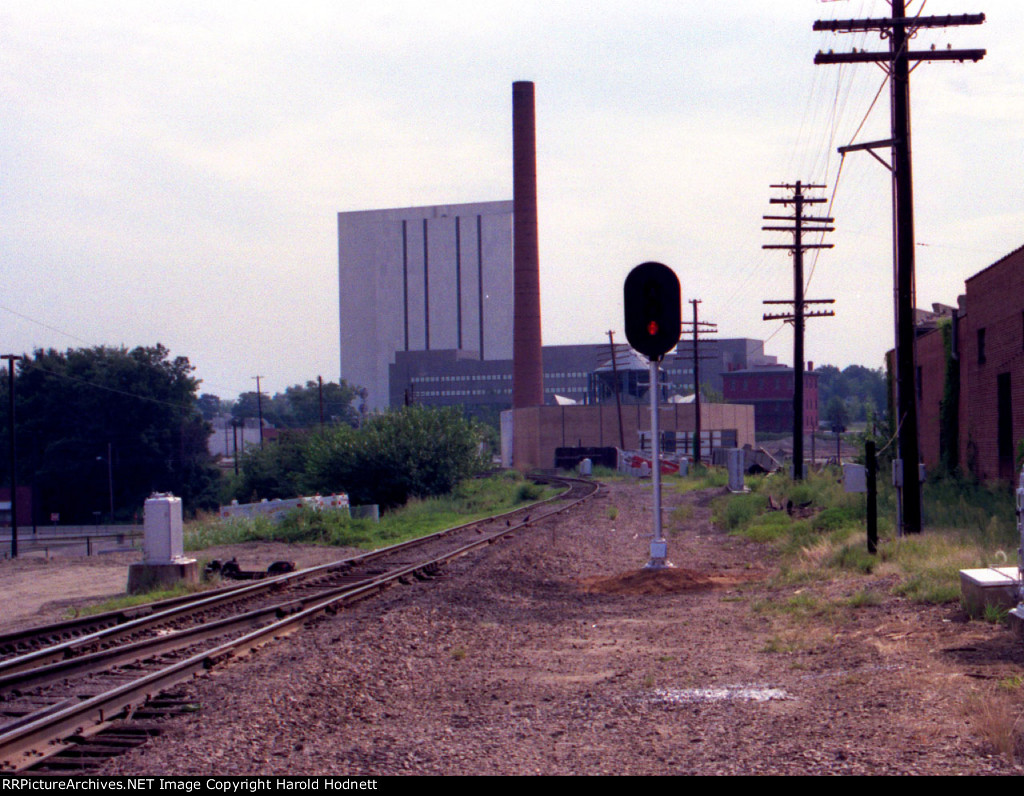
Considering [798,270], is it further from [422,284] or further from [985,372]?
[422,284]

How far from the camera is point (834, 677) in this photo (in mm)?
6961

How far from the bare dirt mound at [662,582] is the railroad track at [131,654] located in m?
3.14

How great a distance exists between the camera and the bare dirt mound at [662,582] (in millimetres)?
12620

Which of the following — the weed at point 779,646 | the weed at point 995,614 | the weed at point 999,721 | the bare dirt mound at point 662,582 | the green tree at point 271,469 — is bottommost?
the green tree at point 271,469

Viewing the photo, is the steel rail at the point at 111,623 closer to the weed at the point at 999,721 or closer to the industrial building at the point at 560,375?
the weed at the point at 999,721

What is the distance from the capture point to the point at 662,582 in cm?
1277

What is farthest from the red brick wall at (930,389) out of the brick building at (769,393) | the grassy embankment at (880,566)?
the brick building at (769,393)

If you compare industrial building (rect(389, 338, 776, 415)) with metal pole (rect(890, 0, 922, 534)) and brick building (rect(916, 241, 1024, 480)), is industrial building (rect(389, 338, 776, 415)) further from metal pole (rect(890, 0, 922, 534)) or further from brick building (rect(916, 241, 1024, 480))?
metal pole (rect(890, 0, 922, 534))

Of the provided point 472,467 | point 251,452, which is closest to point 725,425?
point 251,452

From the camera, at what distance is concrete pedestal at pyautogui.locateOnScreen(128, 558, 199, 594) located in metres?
15.5

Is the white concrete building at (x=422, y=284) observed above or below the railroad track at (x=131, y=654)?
above

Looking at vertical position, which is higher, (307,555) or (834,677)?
(834,677)

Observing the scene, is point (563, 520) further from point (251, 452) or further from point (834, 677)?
point (251, 452)
